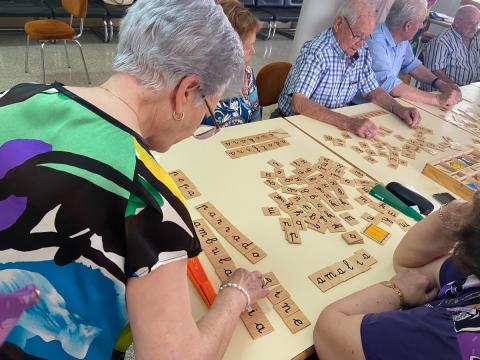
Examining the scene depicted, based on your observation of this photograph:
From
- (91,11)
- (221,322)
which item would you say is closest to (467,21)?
(221,322)

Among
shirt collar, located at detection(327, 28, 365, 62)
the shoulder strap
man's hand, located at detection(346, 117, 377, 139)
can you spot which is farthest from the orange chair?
the shoulder strap

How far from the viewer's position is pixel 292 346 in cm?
91

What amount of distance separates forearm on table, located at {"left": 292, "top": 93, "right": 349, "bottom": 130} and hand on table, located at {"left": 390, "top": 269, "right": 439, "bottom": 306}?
1062 mm

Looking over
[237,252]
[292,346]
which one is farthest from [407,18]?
[292,346]

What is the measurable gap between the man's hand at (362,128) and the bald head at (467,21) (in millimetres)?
2307

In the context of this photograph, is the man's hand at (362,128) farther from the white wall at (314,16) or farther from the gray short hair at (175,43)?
the white wall at (314,16)

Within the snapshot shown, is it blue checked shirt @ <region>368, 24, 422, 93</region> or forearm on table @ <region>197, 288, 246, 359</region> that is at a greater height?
blue checked shirt @ <region>368, 24, 422, 93</region>

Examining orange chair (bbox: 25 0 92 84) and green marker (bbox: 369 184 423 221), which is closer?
green marker (bbox: 369 184 423 221)

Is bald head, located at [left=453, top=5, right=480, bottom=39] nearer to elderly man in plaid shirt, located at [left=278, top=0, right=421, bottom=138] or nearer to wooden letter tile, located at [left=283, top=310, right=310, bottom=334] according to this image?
elderly man in plaid shirt, located at [left=278, top=0, right=421, bottom=138]

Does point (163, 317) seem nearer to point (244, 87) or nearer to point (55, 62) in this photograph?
point (244, 87)

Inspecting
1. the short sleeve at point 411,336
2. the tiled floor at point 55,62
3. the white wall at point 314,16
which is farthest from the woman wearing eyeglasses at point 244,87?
the tiled floor at point 55,62

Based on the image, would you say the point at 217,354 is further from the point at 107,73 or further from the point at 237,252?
the point at 107,73

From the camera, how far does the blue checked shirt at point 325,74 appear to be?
2.21 m

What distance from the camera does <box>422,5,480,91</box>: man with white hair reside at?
3.54 meters
